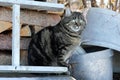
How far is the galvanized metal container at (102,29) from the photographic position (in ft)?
11.5

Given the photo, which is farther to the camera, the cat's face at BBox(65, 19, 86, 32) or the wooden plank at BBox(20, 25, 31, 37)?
the wooden plank at BBox(20, 25, 31, 37)

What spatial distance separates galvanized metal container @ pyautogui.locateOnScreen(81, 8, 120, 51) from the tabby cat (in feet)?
1.14

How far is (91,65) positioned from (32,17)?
0.68m

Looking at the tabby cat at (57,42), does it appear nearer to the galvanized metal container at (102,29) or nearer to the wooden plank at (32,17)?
the wooden plank at (32,17)

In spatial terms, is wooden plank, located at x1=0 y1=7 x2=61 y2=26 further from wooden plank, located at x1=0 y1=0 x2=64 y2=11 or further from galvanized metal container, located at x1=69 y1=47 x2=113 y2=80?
galvanized metal container, located at x1=69 y1=47 x2=113 y2=80

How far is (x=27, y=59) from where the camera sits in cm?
342

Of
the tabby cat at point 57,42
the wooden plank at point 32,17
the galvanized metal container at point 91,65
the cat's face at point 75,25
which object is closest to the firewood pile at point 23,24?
the wooden plank at point 32,17

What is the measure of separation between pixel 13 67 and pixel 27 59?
61 centimetres

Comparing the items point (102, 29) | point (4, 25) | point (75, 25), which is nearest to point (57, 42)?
point (75, 25)

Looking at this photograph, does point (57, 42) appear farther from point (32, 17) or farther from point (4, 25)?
point (4, 25)

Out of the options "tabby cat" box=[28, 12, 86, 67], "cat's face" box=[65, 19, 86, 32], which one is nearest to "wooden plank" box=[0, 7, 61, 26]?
"tabby cat" box=[28, 12, 86, 67]

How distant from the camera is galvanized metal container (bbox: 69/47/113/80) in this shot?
344cm

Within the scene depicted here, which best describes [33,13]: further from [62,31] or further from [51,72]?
[51,72]

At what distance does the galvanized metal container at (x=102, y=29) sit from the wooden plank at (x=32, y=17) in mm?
365
